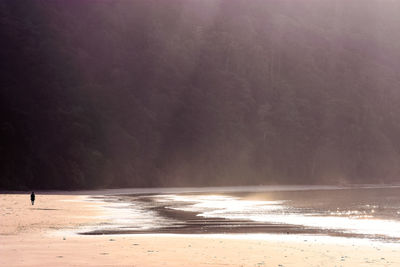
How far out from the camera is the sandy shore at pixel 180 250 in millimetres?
21000

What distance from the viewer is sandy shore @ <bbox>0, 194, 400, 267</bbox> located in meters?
21.0

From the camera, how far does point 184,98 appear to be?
483 ft

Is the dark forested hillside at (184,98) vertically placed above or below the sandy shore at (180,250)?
above

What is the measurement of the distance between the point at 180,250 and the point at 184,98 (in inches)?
4871

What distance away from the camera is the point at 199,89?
493 feet

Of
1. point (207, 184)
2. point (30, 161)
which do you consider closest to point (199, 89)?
point (207, 184)

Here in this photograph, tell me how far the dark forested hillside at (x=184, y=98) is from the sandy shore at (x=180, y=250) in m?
74.9

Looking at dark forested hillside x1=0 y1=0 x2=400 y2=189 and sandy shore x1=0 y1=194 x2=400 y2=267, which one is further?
dark forested hillside x1=0 y1=0 x2=400 y2=189

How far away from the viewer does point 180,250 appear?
24.1 m

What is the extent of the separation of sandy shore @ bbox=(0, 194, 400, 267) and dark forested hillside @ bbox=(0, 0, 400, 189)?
74.9 metres

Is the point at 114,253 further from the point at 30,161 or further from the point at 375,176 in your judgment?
the point at 375,176

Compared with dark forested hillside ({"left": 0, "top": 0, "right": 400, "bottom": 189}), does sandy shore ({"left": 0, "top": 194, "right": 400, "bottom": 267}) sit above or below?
below

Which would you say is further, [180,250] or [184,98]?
[184,98]

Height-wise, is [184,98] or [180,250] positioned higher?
[184,98]
